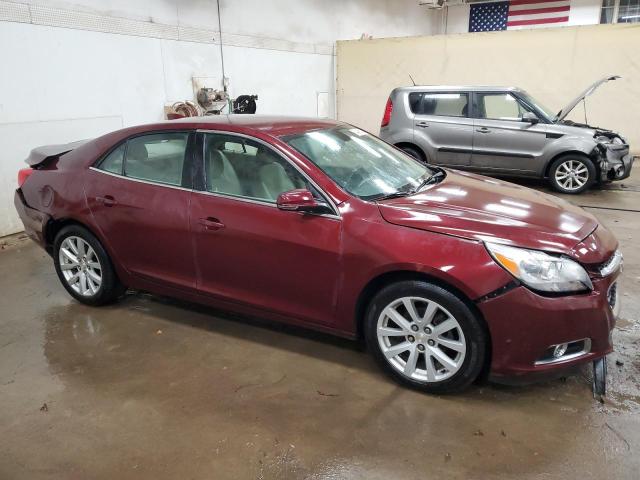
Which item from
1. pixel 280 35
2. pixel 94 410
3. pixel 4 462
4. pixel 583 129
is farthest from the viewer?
pixel 280 35

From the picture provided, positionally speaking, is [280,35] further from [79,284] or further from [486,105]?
[79,284]

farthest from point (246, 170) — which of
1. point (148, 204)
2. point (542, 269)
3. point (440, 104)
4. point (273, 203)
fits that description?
point (440, 104)

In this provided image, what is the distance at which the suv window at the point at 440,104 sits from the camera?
7.57 metres

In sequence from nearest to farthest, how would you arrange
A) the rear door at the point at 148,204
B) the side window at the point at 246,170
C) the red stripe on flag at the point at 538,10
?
the side window at the point at 246,170 < the rear door at the point at 148,204 < the red stripe on flag at the point at 538,10

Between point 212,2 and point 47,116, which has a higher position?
point 212,2

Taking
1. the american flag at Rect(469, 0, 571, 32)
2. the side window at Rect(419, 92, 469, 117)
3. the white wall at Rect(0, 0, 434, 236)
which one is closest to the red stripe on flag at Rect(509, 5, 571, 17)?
the american flag at Rect(469, 0, 571, 32)

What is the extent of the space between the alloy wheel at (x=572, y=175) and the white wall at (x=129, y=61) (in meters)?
5.50

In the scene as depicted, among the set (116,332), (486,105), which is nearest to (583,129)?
(486,105)

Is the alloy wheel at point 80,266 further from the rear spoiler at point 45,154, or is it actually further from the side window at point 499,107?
the side window at point 499,107

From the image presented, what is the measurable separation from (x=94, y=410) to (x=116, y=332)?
0.90 metres

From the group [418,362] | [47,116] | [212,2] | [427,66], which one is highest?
[212,2]

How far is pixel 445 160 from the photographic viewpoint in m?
7.82

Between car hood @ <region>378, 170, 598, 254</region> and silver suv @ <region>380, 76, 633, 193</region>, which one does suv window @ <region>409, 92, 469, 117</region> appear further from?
car hood @ <region>378, 170, 598, 254</region>

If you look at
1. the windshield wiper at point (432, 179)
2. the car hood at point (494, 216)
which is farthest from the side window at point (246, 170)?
the windshield wiper at point (432, 179)
